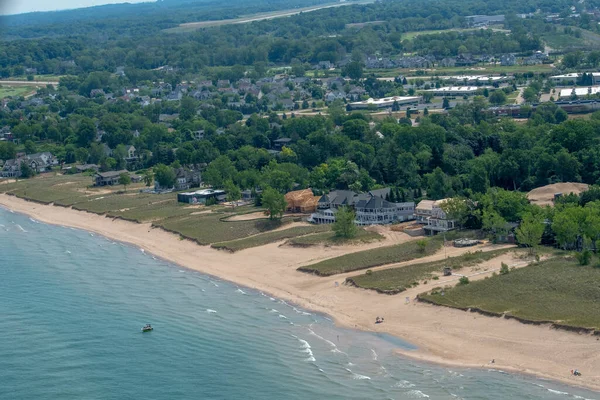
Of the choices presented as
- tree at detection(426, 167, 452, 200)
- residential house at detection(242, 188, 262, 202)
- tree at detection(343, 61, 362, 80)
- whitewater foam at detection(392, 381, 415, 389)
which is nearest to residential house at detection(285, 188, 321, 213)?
residential house at detection(242, 188, 262, 202)

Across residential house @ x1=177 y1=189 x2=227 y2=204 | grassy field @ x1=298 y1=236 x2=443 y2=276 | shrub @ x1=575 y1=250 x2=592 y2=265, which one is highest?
shrub @ x1=575 y1=250 x2=592 y2=265

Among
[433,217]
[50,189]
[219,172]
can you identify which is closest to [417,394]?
[433,217]

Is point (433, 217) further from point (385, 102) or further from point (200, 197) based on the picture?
point (385, 102)

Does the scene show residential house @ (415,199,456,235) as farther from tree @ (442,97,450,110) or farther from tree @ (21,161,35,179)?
tree @ (442,97,450,110)

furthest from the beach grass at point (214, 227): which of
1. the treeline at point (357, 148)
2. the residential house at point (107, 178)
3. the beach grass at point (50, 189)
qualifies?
the residential house at point (107, 178)

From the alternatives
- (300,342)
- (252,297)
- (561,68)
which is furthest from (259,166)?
(561,68)

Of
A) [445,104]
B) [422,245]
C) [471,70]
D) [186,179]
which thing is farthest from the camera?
[471,70]
